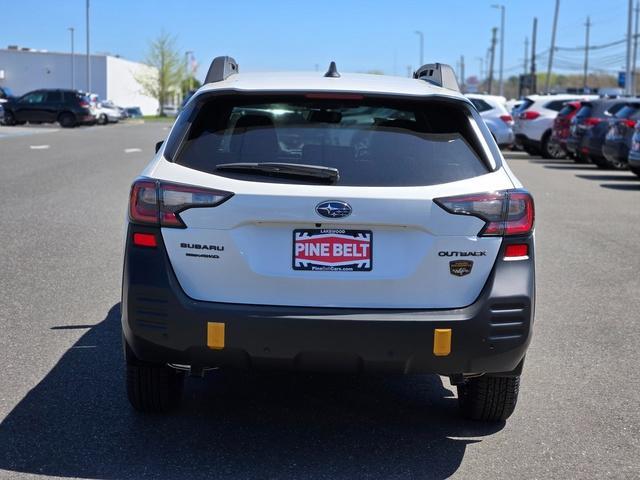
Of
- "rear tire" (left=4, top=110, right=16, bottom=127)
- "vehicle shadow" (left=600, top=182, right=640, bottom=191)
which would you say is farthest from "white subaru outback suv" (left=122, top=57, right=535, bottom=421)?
"rear tire" (left=4, top=110, right=16, bottom=127)

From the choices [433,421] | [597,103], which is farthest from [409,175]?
[597,103]

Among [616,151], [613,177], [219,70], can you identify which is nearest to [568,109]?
[613,177]

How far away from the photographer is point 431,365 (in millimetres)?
4445

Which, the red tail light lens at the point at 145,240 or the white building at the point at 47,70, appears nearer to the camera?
the red tail light lens at the point at 145,240

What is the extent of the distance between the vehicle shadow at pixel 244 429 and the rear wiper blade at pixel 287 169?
1.20 m

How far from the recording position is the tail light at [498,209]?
443cm

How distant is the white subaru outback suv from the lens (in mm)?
4367

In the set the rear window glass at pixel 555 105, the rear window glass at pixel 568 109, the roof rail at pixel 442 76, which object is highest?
the roof rail at pixel 442 76

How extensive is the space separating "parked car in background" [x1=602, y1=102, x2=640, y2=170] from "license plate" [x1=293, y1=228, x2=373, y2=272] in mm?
18601

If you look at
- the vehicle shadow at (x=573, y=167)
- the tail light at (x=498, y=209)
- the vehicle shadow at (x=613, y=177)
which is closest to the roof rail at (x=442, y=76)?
the tail light at (x=498, y=209)

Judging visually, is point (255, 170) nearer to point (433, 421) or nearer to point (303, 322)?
point (303, 322)

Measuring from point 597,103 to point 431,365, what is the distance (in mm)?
22654

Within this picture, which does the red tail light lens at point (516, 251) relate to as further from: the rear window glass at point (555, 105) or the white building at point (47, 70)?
the white building at point (47, 70)

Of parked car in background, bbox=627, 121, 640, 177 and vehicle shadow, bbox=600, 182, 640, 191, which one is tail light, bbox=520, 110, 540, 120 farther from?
parked car in background, bbox=627, 121, 640, 177
